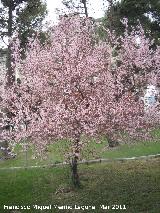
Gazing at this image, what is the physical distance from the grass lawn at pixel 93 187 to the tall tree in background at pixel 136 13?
1135cm

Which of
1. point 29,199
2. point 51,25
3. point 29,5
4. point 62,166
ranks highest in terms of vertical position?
point 29,5

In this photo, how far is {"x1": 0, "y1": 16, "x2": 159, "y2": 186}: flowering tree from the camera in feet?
42.4

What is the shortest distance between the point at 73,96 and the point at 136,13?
17.4 meters

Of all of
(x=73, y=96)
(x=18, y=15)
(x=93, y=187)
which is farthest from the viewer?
(x=18, y=15)

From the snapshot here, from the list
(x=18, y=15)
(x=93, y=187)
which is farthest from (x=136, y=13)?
(x=93, y=187)

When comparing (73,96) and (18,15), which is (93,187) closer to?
(73,96)

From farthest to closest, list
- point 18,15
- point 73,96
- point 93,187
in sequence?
1. point 18,15
2. point 93,187
3. point 73,96

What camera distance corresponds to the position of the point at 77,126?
12.9m

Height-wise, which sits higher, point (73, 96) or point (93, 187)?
point (73, 96)

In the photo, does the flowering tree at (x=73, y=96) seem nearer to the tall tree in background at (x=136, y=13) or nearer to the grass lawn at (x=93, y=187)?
the grass lawn at (x=93, y=187)

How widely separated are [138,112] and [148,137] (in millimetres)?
1239

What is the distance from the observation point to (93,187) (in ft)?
49.6

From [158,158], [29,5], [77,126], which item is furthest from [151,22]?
[77,126]

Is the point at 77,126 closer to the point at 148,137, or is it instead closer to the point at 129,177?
the point at 148,137
